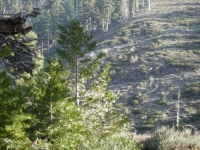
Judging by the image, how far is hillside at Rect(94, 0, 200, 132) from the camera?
27312 millimetres

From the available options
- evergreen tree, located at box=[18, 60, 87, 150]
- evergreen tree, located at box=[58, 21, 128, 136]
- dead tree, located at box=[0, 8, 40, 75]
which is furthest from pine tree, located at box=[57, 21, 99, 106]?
dead tree, located at box=[0, 8, 40, 75]

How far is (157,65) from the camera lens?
39156 mm

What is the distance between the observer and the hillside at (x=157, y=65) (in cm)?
2731

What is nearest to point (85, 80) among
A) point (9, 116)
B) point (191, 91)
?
point (9, 116)

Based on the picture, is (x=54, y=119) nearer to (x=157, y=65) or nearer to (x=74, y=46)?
(x=74, y=46)

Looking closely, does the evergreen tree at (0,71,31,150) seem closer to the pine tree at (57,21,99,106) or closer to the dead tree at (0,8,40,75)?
the dead tree at (0,8,40,75)

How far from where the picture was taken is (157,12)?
6944cm

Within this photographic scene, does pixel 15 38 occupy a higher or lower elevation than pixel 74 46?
higher

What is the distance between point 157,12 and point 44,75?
6545 cm

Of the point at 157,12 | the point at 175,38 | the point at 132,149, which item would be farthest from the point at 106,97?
the point at 157,12

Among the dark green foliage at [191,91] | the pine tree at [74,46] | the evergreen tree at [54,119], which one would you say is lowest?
the dark green foliage at [191,91]

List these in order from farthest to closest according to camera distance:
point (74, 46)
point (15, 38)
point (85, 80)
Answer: point (85, 80)
point (74, 46)
point (15, 38)

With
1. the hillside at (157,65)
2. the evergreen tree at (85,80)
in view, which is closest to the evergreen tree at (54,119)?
the evergreen tree at (85,80)

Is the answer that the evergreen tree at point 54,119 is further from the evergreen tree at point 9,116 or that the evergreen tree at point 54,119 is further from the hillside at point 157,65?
the hillside at point 157,65
